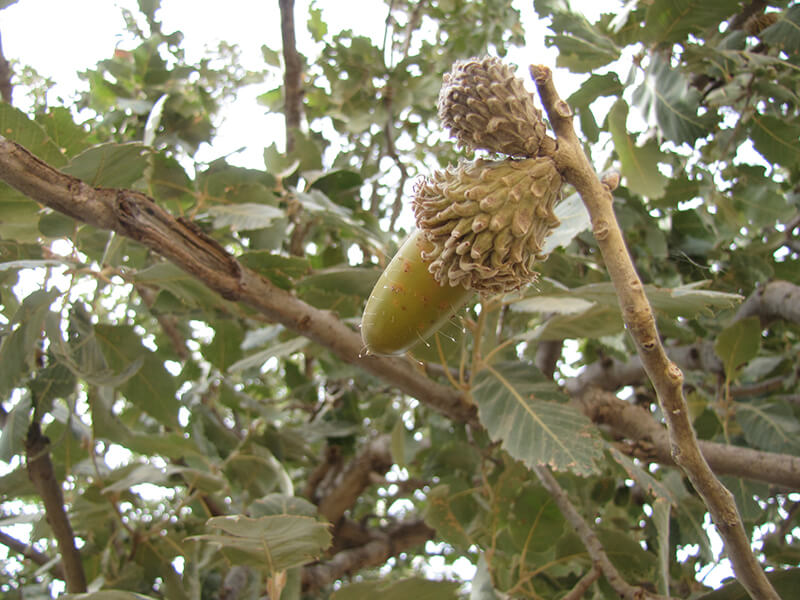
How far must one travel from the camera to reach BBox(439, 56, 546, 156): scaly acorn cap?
986 millimetres

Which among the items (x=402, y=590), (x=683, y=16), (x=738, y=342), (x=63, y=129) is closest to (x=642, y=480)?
(x=402, y=590)

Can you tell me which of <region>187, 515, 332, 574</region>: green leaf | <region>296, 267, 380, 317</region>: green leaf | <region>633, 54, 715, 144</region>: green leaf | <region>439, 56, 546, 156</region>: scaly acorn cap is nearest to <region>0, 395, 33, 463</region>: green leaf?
<region>187, 515, 332, 574</region>: green leaf

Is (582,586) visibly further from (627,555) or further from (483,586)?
(627,555)

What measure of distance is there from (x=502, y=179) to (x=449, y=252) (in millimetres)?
147

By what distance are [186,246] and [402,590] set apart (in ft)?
2.97

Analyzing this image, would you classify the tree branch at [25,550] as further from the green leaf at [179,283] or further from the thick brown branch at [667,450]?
the thick brown branch at [667,450]

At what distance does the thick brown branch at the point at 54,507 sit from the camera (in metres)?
1.76

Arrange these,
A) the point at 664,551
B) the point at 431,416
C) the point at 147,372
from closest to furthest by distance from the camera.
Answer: the point at 664,551 → the point at 147,372 → the point at 431,416

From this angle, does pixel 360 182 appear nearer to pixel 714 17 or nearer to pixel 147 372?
pixel 147 372

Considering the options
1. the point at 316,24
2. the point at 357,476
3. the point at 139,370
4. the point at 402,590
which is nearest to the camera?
the point at 402,590

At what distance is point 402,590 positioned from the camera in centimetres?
136

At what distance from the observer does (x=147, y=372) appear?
192 cm

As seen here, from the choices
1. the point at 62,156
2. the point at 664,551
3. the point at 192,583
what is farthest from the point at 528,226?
the point at 192,583

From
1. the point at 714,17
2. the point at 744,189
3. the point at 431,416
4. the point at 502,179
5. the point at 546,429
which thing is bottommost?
the point at 546,429
